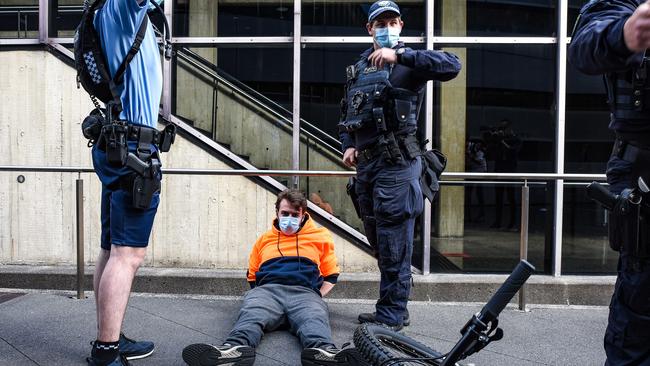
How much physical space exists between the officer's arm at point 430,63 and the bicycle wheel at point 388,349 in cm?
145

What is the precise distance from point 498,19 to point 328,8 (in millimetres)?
1532

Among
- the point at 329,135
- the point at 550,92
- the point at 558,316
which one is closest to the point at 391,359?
the point at 558,316

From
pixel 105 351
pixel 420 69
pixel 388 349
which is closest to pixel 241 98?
pixel 420 69

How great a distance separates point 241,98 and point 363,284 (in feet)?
7.01

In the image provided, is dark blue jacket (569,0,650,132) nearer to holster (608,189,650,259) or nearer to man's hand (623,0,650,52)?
man's hand (623,0,650,52)

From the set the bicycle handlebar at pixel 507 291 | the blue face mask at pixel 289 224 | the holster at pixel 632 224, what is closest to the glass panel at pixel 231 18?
the blue face mask at pixel 289 224

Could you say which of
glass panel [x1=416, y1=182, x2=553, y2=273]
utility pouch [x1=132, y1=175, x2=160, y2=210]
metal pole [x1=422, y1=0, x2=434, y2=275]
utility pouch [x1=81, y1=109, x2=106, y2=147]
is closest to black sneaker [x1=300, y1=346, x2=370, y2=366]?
utility pouch [x1=132, y1=175, x2=160, y2=210]

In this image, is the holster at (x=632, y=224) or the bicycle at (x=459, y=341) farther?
the holster at (x=632, y=224)

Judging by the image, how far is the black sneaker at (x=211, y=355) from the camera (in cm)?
288

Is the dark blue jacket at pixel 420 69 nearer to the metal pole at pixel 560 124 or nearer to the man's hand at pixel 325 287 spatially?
the man's hand at pixel 325 287

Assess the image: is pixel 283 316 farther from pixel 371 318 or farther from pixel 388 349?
pixel 388 349

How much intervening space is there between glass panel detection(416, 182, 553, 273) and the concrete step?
338 millimetres

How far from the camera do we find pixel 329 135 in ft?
19.0

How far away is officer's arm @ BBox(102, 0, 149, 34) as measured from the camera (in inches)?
109
